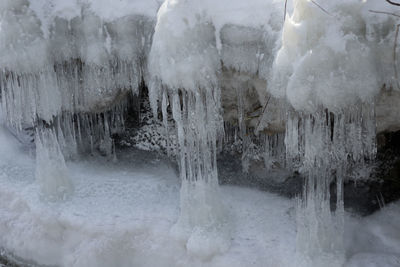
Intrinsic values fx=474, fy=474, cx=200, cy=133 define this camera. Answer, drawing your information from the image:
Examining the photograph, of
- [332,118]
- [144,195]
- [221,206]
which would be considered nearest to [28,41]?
[144,195]

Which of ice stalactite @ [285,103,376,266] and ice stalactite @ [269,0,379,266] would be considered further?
ice stalactite @ [285,103,376,266]

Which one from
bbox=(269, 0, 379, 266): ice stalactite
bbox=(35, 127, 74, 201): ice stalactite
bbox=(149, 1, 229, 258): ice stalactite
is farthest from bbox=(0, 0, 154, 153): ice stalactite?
bbox=(269, 0, 379, 266): ice stalactite

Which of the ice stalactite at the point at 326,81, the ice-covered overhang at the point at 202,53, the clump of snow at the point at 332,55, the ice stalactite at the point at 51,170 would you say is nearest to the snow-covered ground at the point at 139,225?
the ice stalactite at the point at 51,170

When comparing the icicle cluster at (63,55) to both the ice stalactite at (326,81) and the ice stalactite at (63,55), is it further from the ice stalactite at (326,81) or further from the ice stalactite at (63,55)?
Answer: the ice stalactite at (326,81)

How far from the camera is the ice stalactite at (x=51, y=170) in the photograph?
408cm

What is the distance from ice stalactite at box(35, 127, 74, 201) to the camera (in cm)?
408

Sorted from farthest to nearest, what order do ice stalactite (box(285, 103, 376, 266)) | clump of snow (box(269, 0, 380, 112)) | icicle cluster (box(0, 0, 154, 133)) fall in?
1. icicle cluster (box(0, 0, 154, 133))
2. ice stalactite (box(285, 103, 376, 266))
3. clump of snow (box(269, 0, 380, 112))

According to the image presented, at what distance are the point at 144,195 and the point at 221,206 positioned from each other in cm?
74

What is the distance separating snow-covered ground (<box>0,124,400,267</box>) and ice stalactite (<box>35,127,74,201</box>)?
82 millimetres

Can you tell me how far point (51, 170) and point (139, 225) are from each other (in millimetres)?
991

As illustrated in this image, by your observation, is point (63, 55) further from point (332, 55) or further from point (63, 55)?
point (332, 55)

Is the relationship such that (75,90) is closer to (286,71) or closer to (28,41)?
(28,41)

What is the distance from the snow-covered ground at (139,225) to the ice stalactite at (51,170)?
82 millimetres

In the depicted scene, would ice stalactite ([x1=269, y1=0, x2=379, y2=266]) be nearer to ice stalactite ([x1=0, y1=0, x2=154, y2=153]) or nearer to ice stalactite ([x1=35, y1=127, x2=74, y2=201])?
ice stalactite ([x1=0, y1=0, x2=154, y2=153])
